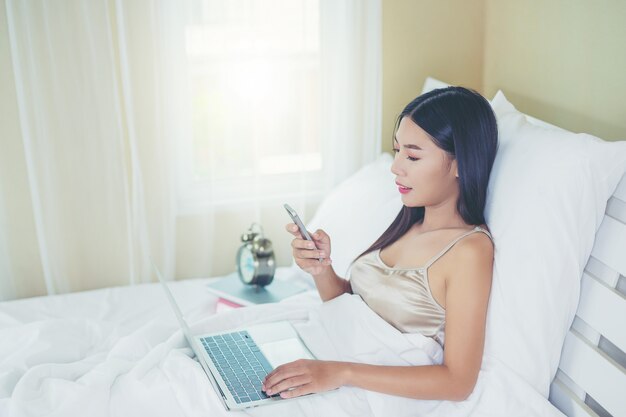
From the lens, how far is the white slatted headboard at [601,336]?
1.39 metres

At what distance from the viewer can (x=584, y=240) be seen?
4.87 ft

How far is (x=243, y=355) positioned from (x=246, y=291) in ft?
1.80

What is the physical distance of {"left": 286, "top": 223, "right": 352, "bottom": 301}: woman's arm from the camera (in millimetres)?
1686

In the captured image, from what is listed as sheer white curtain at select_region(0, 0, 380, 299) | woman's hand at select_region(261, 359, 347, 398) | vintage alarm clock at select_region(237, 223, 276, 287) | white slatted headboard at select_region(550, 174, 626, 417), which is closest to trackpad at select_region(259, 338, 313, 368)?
woman's hand at select_region(261, 359, 347, 398)

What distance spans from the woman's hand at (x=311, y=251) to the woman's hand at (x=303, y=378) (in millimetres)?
274

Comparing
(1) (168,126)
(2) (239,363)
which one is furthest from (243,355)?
(1) (168,126)

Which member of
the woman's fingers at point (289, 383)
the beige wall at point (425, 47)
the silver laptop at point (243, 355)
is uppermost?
the beige wall at point (425, 47)

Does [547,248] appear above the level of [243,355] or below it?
above

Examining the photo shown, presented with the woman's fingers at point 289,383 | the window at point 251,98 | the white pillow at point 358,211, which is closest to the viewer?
the woman's fingers at point 289,383

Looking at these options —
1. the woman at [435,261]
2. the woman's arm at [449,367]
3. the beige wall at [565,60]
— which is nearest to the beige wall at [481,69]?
the beige wall at [565,60]

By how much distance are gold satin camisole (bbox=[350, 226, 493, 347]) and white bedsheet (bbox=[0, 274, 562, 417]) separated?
1.2 inches

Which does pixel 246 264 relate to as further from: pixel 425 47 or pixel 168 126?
pixel 425 47

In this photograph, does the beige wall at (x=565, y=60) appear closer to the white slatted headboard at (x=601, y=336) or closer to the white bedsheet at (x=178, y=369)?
the white slatted headboard at (x=601, y=336)

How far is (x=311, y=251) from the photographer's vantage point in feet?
5.55
